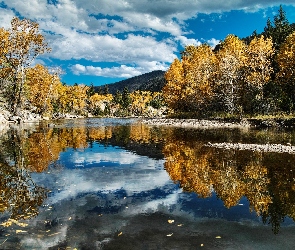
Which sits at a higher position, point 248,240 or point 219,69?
point 219,69

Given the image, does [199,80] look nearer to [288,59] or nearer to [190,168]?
[288,59]

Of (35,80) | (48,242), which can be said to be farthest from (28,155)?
(35,80)

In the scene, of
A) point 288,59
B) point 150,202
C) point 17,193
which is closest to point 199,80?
point 288,59

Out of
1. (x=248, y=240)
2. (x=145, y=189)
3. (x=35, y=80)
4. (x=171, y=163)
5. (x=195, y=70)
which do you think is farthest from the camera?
(x=35, y=80)

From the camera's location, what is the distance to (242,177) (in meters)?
15.7

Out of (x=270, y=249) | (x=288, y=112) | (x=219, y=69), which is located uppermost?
(x=219, y=69)

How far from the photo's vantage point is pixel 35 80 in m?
83.9

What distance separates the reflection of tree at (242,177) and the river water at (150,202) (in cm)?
4

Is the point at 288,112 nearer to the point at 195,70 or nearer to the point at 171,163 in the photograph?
the point at 195,70

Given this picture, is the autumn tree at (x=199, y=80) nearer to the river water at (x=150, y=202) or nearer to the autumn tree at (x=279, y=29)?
the autumn tree at (x=279, y=29)

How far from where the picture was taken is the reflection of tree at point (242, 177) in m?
11.8

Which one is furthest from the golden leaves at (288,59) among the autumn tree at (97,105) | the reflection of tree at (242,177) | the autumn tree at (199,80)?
the autumn tree at (97,105)

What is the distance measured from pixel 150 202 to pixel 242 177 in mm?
5820

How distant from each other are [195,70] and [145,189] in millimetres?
60861
